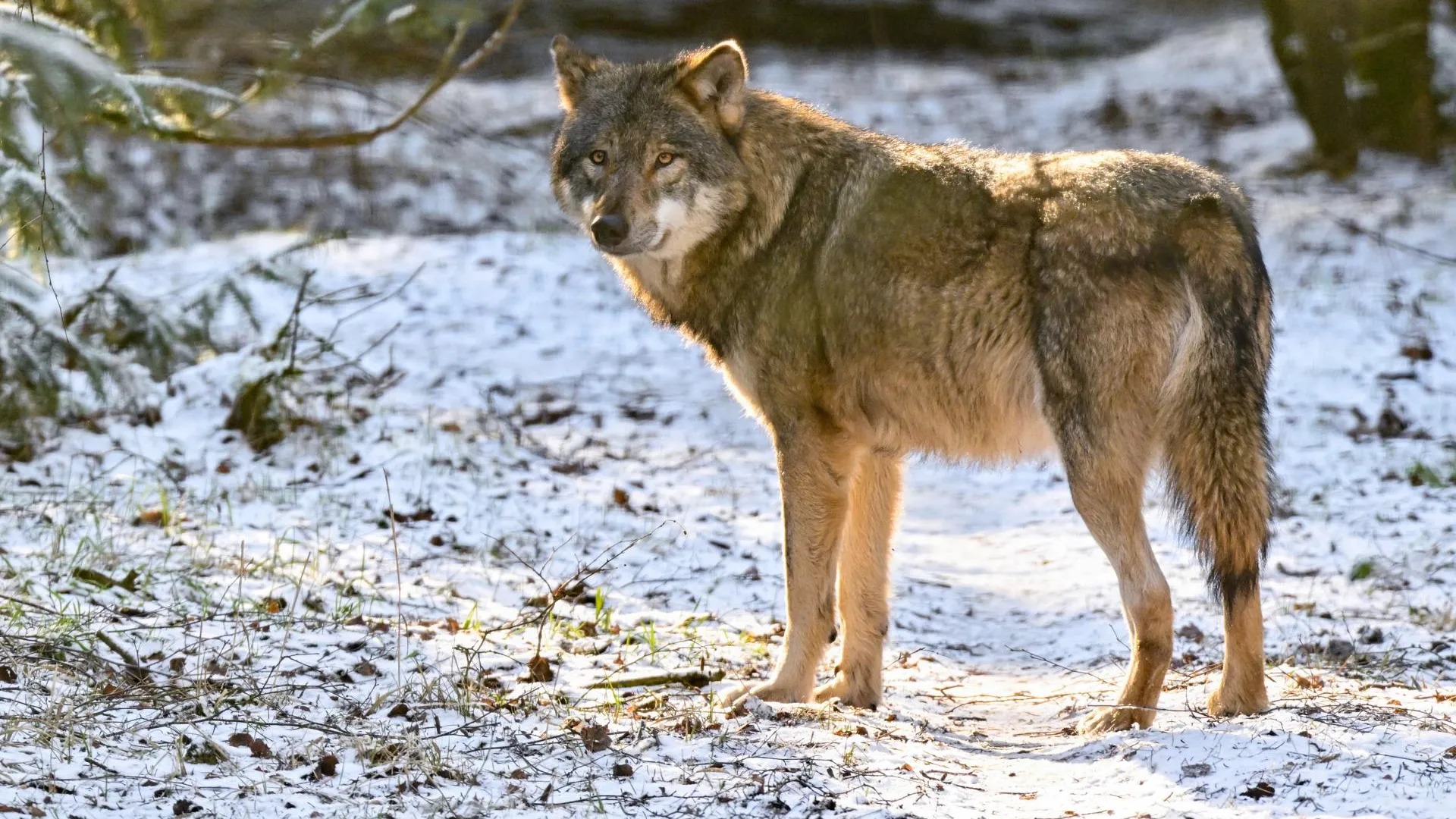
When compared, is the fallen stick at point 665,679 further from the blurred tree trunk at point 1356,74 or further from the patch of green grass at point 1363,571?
the blurred tree trunk at point 1356,74

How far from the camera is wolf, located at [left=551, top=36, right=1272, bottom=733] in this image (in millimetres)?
4758

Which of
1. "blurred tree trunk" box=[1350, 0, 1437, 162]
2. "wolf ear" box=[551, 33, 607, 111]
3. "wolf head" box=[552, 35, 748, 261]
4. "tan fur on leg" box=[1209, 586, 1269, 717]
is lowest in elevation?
"tan fur on leg" box=[1209, 586, 1269, 717]

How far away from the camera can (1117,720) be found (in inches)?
194

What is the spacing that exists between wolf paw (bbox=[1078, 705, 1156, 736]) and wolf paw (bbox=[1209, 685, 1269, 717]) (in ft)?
0.74

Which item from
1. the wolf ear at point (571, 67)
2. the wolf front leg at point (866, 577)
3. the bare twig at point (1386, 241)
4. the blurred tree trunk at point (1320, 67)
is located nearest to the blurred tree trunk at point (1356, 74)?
the blurred tree trunk at point (1320, 67)

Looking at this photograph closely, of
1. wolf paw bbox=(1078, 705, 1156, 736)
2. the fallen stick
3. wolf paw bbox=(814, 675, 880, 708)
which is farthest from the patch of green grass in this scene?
the fallen stick

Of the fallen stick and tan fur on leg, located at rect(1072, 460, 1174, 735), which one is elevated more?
tan fur on leg, located at rect(1072, 460, 1174, 735)

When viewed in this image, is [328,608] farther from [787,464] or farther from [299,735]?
[787,464]

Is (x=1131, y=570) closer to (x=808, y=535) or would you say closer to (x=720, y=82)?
(x=808, y=535)

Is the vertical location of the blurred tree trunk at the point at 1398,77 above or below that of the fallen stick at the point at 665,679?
above

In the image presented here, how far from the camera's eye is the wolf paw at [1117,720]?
489 cm

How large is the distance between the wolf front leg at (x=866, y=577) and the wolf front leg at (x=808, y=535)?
5.8 inches

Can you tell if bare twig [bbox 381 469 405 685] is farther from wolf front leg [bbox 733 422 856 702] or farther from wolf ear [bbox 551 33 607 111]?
wolf ear [bbox 551 33 607 111]

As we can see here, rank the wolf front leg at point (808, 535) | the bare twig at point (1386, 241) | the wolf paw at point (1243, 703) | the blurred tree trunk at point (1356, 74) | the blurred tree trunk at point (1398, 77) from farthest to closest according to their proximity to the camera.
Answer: the blurred tree trunk at point (1356, 74) < the blurred tree trunk at point (1398, 77) < the bare twig at point (1386, 241) < the wolf front leg at point (808, 535) < the wolf paw at point (1243, 703)
